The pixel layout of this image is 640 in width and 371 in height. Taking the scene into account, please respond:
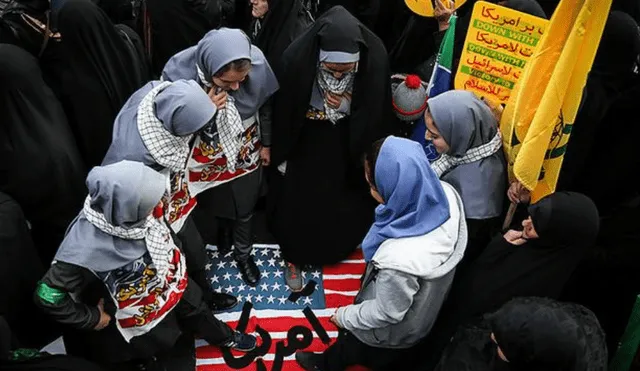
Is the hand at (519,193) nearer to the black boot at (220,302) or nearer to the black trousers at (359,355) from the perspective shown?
the black trousers at (359,355)

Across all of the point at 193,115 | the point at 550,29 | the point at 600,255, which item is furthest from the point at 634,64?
the point at 193,115

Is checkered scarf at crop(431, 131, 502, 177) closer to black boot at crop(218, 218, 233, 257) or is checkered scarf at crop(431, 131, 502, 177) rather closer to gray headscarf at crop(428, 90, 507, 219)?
gray headscarf at crop(428, 90, 507, 219)

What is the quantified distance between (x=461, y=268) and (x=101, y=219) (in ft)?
5.58

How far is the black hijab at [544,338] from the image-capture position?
2.17 m

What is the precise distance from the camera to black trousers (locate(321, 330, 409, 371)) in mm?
3053

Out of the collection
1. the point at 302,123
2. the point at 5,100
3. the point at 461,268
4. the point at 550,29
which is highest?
the point at 550,29

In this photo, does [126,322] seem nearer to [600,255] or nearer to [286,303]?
[286,303]

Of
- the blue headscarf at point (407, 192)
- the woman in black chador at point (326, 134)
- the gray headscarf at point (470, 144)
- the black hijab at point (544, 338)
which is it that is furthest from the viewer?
the woman in black chador at point (326, 134)

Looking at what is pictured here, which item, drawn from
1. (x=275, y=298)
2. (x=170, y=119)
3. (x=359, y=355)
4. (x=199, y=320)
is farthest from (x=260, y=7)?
(x=359, y=355)

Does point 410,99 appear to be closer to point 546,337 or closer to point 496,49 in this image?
point 496,49

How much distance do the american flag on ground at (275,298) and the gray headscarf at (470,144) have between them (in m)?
1.14

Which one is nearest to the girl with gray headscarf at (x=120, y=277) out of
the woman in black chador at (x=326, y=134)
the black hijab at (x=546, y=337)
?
the woman in black chador at (x=326, y=134)

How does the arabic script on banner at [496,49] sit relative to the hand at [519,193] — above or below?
above

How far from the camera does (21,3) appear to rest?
3.33 meters
